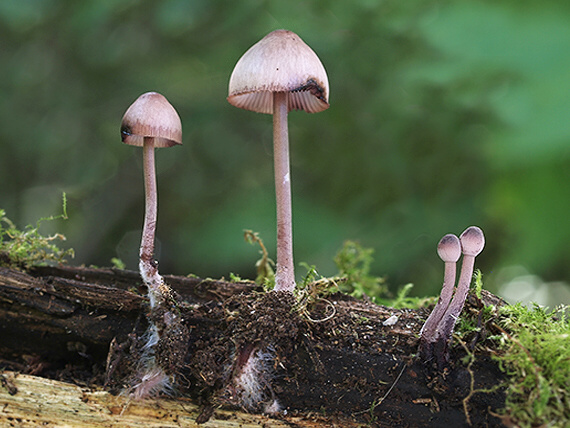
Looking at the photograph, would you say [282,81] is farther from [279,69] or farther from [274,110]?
[274,110]

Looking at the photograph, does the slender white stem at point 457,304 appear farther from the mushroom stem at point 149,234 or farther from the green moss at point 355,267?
the green moss at point 355,267

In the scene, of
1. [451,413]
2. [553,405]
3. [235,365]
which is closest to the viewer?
[553,405]

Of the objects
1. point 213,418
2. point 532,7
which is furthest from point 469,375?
point 532,7

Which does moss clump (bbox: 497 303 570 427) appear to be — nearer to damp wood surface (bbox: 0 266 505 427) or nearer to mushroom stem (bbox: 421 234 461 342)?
damp wood surface (bbox: 0 266 505 427)

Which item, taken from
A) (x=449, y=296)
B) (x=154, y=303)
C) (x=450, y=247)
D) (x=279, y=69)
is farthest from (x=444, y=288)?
(x=154, y=303)

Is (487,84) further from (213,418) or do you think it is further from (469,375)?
(213,418)

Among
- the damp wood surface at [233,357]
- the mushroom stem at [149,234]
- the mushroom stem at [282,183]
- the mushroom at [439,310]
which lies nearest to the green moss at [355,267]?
the damp wood surface at [233,357]

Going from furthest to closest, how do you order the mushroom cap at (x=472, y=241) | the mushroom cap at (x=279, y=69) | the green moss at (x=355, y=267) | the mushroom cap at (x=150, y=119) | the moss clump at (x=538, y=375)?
the green moss at (x=355, y=267) → the mushroom cap at (x=150, y=119) → the mushroom cap at (x=279, y=69) → the mushroom cap at (x=472, y=241) → the moss clump at (x=538, y=375)
